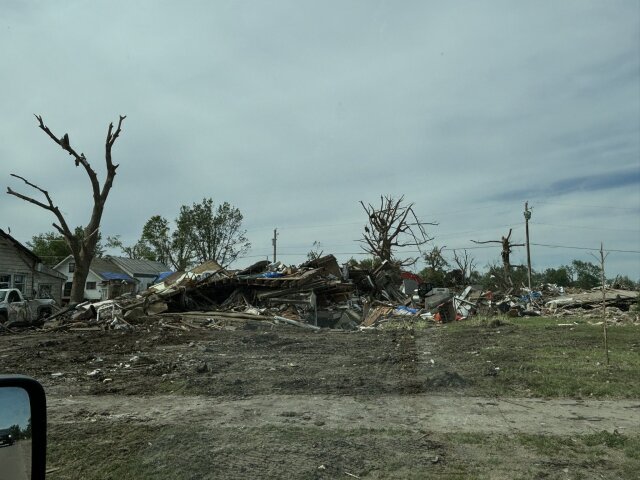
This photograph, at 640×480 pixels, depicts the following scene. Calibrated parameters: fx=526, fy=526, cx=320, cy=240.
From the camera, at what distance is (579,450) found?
5445 mm

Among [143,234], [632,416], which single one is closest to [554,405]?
[632,416]

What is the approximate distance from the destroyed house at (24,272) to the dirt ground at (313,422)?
26462mm

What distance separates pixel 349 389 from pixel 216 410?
7.56 feet

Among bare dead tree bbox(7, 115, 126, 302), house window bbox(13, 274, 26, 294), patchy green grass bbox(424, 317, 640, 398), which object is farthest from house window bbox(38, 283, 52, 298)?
patchy green grass bbox(424, 317, 640, 398)

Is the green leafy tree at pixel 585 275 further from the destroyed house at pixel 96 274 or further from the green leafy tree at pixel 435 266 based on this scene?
the destroyed house at pixel 96 274

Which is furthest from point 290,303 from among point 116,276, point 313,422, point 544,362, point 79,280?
point 116,276

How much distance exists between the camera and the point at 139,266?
67.8m

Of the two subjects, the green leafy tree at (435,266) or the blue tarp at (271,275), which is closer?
the blue tarp at (271,275)

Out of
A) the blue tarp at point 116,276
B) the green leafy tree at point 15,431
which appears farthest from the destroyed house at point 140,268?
the green leafy tree at point 15,431

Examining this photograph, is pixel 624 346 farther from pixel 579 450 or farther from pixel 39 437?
pixel 39 437

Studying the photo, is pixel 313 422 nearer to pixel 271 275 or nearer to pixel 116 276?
pixel 271 275

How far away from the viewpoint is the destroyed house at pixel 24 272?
3447 centimetres

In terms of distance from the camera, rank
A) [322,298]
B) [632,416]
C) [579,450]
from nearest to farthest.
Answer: [579,450]
[632,416]
[322,298]

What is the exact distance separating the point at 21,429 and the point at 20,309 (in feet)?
78.9
